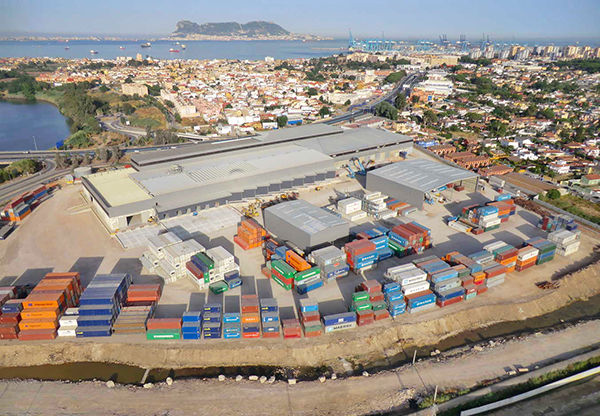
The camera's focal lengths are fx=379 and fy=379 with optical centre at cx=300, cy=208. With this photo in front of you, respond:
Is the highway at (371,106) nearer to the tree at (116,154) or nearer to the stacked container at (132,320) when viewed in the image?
the tree at (116,154)

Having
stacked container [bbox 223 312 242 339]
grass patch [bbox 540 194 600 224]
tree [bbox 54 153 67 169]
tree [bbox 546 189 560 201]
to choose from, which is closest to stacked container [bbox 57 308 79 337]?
stacked container [bbox 223 312 242 339]

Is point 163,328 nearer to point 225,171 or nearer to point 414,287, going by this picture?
point 414,287

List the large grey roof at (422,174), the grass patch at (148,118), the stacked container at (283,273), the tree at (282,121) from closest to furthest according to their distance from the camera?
the stacked container at (283,273)
the large grey roof at (422,174)
the tree at (282,121)
the grass patch at (148,118)

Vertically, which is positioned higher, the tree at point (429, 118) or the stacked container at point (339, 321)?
the tree at point (429, 118)

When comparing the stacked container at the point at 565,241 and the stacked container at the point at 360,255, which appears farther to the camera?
the stacked container at the point at 565,241

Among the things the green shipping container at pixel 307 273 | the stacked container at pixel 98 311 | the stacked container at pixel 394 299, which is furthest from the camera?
the green shipping container at pixel 307 273

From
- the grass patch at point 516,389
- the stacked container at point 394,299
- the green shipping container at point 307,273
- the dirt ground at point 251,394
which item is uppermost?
the green shipping container at point 307,273

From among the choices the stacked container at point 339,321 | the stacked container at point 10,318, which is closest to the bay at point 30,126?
the stacked container at point 10,318
